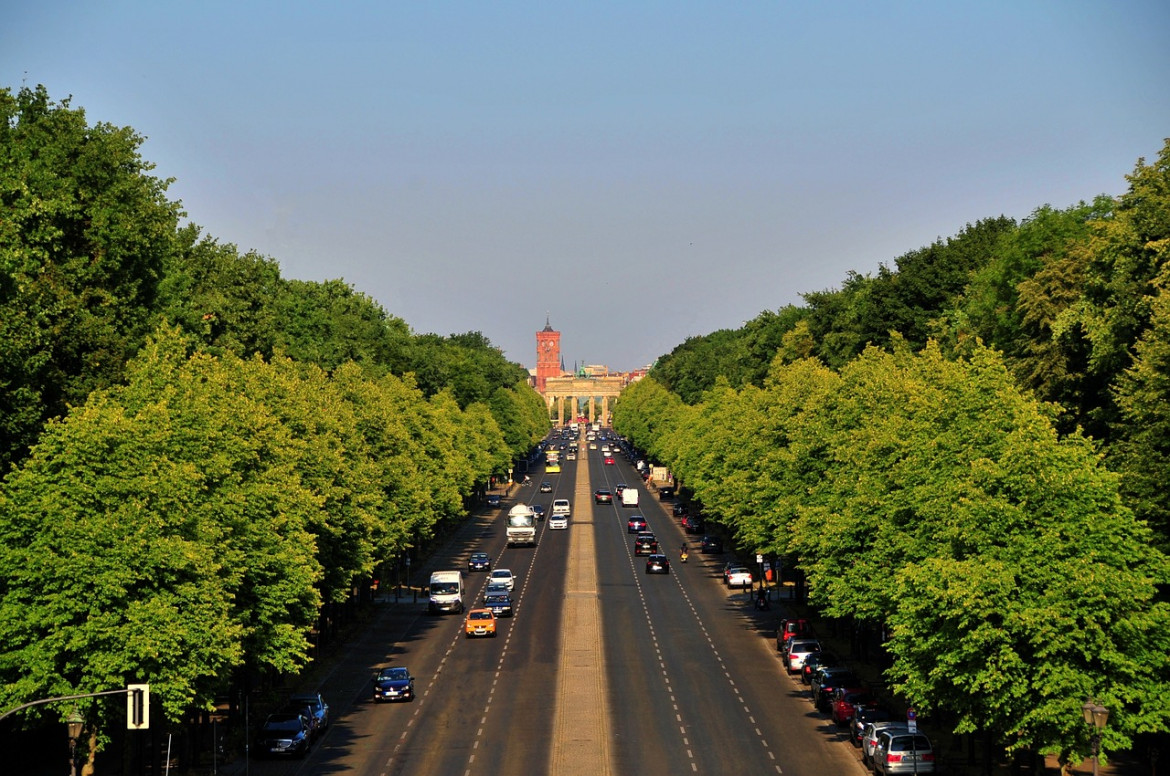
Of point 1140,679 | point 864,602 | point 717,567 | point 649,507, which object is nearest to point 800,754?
point 864,602

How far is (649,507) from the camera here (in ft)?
537

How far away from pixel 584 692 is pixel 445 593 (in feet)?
92.6

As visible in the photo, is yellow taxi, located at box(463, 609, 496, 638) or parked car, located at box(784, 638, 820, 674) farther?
yellow taxi, located at box(463, 609, 496, 638)

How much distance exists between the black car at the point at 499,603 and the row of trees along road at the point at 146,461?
629 cm

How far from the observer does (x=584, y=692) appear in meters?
60.8

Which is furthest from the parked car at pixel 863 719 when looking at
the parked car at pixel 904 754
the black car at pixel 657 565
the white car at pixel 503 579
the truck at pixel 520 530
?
the truck at pixel 520 530

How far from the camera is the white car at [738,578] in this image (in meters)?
96.6

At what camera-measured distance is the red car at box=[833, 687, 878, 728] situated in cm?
5469

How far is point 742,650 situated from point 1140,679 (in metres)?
33.5

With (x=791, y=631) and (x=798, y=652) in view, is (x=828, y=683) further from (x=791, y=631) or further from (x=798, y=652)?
(x=791, y=631)

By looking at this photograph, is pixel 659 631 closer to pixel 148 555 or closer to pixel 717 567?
pixel 717 567

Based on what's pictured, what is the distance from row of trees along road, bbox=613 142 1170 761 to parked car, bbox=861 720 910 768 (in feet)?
6.07

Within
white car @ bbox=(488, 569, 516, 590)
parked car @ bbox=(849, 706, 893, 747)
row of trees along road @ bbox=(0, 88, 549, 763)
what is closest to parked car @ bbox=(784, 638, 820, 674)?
parked car @ bbox=(849, 706, 893, 747)

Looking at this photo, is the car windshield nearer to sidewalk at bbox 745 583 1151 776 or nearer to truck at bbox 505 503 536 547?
sidewalk at bbox 745 583 1151 776
